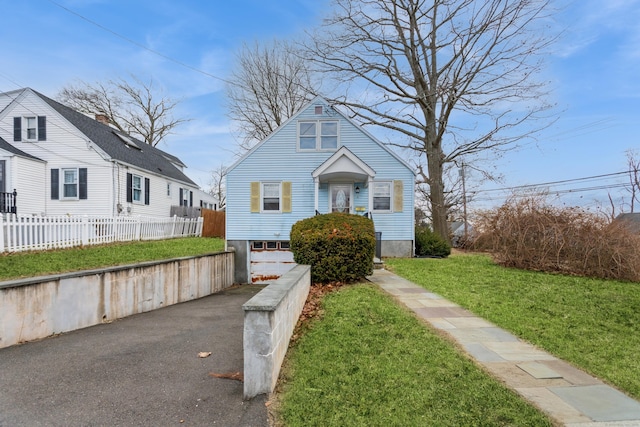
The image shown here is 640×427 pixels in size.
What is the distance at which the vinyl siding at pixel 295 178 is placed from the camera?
13945 millimetres

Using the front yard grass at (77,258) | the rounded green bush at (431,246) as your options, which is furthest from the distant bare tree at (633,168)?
the front yard grass at (77,258)

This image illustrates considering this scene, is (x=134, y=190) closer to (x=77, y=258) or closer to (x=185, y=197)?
(x=185, y=197)

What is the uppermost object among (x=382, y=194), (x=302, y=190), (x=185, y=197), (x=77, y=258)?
(x=185, y=197)

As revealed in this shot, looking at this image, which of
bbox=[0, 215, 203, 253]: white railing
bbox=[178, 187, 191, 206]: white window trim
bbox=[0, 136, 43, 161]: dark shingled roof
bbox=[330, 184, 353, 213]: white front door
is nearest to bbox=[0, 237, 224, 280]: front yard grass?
bbox=[0, 215, 203, 253]: white railing

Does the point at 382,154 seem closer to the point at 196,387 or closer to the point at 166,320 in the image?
the point at 166,320

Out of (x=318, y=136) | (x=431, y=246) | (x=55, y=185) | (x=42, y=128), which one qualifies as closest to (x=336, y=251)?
(x=318, y=136)

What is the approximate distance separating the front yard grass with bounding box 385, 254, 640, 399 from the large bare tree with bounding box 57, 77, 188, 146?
29820 millimetres

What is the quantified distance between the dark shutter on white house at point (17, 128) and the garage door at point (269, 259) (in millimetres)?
12914

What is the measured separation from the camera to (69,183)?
1661 centimetres

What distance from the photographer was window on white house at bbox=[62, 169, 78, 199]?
54.4 feet

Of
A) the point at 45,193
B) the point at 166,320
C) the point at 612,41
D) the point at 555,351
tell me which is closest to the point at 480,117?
the point at 612,41

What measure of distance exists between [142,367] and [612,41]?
48.8 ft

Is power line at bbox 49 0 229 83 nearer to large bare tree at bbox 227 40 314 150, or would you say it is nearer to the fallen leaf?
large bare tree at bbox 227 40 314 150

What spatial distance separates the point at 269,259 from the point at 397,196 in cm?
597
